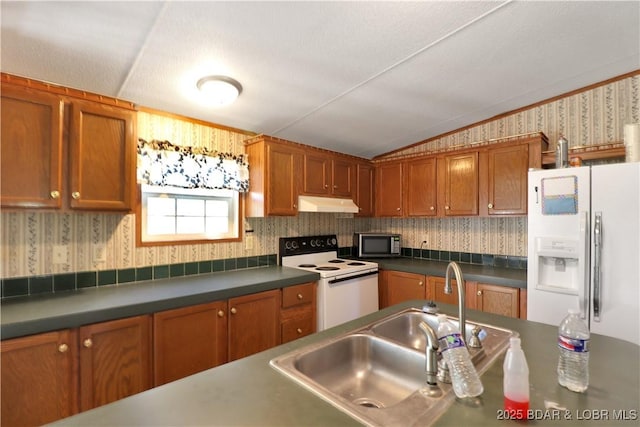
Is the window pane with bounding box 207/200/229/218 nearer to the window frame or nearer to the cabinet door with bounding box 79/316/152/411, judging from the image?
the window frame

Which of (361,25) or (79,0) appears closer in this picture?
(79,0)

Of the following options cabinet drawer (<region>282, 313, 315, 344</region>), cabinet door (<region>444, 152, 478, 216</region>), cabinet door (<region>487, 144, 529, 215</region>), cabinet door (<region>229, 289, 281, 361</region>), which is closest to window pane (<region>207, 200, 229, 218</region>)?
cabinet door (<region>229, 289, 281, 361</region>)

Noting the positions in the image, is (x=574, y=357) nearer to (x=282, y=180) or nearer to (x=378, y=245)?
(x=282, y=180)

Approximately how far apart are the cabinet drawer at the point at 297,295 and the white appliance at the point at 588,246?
172 cm

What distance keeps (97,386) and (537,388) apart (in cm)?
206

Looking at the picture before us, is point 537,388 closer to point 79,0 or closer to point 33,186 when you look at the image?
point 79,0

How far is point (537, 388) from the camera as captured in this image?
2.96 ft

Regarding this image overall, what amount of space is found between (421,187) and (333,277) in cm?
149

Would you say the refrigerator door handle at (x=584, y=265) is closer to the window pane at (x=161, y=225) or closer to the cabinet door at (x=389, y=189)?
the cabinet door at (x=389, y=189)

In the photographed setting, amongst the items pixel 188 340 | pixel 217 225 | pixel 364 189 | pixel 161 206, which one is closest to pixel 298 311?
pixel 188 340

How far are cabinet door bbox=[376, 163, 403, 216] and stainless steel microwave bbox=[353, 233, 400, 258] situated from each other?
0.96 ft

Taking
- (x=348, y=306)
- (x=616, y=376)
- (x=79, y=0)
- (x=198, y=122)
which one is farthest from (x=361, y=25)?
(x=348, y=306)

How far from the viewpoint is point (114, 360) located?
1.68 m

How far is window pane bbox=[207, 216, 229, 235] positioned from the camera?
109 inches
